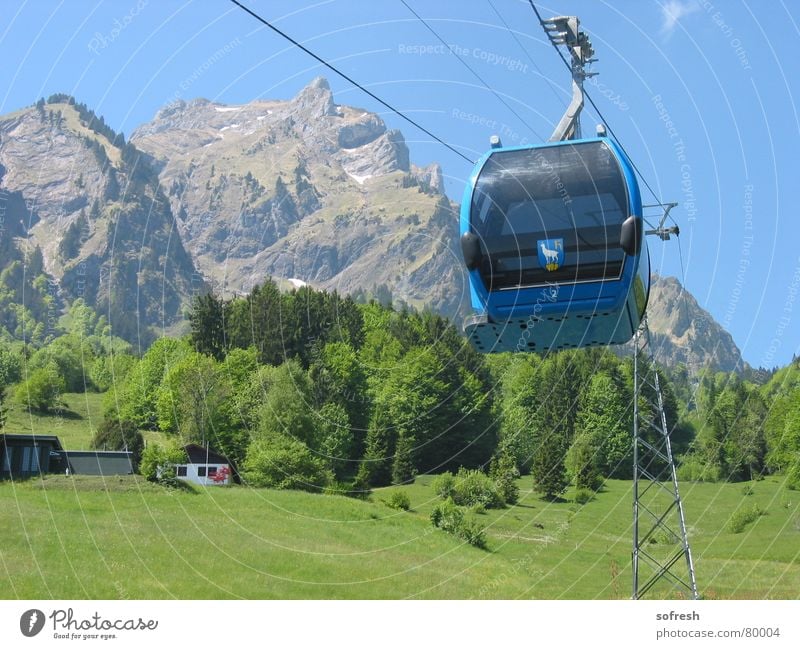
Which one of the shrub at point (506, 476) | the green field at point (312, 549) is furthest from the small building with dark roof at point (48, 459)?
the shrub at point (506, 476)

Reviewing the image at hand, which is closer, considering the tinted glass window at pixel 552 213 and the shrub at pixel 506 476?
the tinted glass window at pixel 552 213

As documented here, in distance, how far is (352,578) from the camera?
1853 inches

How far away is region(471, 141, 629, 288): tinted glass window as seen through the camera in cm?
1805

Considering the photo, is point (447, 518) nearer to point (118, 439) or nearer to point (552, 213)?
point (118, 439)

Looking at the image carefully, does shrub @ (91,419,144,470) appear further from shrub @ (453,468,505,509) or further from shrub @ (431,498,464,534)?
shrub @ (431,498,464,534)

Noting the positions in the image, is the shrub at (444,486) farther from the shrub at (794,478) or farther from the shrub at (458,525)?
the shrub at (794,478)

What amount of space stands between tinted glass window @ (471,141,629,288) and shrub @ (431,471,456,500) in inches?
2233

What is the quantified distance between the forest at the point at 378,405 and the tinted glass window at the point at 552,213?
50.9m

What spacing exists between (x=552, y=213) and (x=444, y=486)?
5878cm

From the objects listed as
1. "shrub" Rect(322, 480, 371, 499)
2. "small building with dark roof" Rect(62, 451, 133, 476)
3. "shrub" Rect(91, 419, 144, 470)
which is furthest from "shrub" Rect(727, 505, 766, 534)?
"shrub" Rect(91, 419, 144, 470)

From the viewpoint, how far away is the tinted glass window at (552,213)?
59.2 feet

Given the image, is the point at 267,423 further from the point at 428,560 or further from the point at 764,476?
the point at 764,476

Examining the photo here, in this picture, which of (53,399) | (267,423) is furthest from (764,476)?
(53,399)

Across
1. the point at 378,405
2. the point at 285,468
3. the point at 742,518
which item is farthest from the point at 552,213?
the point at 378,405
